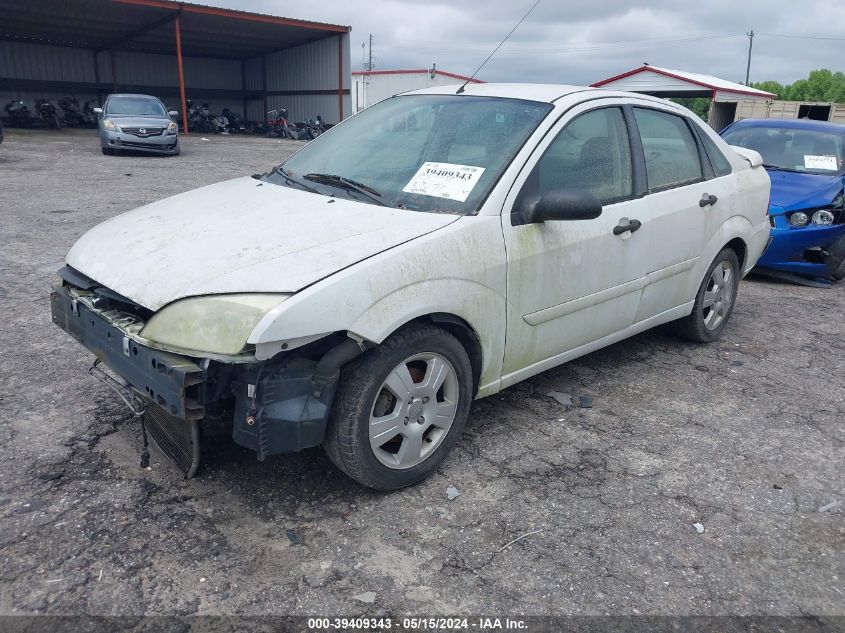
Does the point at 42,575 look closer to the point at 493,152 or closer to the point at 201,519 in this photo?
the point at 201,519

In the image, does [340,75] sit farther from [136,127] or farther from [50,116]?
[136,127]

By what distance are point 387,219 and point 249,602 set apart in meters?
1.60

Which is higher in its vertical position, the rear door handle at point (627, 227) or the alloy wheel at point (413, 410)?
the rear door handle at point (627, 227)

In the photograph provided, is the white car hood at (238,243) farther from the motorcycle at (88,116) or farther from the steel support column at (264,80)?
the steel support column at (264,80)

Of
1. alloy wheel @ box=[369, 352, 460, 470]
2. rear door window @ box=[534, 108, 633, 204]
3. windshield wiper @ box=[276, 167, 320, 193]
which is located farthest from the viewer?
windshield wiper @ box=[276, 167, 320, 193]

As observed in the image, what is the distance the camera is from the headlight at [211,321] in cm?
236

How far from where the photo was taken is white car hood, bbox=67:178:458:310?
2564mm

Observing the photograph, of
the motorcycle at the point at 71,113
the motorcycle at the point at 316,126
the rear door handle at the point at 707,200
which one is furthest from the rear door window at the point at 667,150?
the motorcycle at the point at 71,113

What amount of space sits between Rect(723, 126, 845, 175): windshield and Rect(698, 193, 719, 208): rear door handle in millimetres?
3395

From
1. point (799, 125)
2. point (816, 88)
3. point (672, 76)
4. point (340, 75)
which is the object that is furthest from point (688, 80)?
point (816, 88)

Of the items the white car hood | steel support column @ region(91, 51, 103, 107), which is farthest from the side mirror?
steel support column @ region(91, 51, 103, 107)

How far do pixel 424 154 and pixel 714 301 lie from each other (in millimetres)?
2588

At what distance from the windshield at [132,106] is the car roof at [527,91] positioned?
15.4 m

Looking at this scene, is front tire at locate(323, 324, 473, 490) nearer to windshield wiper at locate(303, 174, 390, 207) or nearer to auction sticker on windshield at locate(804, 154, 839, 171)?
windshield wiper at locate(303, 174, 390, 207)
